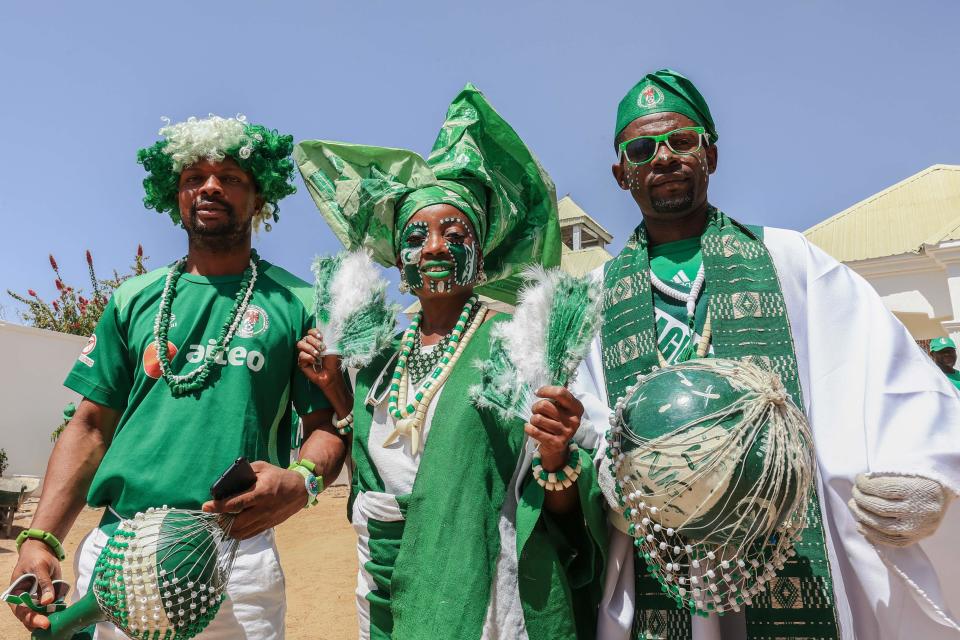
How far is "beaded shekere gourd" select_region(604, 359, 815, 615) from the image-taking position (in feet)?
7.27

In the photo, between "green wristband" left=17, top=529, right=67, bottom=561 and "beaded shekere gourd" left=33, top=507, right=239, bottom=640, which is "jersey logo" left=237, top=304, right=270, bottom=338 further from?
"green wristband" left=17, top=529, right=67, bottom=561

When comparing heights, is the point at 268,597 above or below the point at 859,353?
below

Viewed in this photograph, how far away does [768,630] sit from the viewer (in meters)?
2.65

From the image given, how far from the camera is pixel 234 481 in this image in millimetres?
2494

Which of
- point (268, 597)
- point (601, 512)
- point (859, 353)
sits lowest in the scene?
point (268, 597)

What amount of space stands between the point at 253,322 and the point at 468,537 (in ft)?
3.96

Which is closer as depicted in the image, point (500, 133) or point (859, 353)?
point (859, 353)

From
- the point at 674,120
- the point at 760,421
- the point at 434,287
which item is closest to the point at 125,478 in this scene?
the point at 434,287

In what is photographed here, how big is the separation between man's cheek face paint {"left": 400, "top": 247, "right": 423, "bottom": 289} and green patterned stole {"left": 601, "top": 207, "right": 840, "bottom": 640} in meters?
0.75

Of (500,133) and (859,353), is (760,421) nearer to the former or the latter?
(859,353)

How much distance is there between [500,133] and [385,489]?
1478 mm

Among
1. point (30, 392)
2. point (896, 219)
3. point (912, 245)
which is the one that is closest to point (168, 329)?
point (30, 392)

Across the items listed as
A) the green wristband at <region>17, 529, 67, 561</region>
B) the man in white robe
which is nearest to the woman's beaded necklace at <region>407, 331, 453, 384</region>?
the man in white robe

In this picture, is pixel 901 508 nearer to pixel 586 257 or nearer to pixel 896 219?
pixel 896 219
